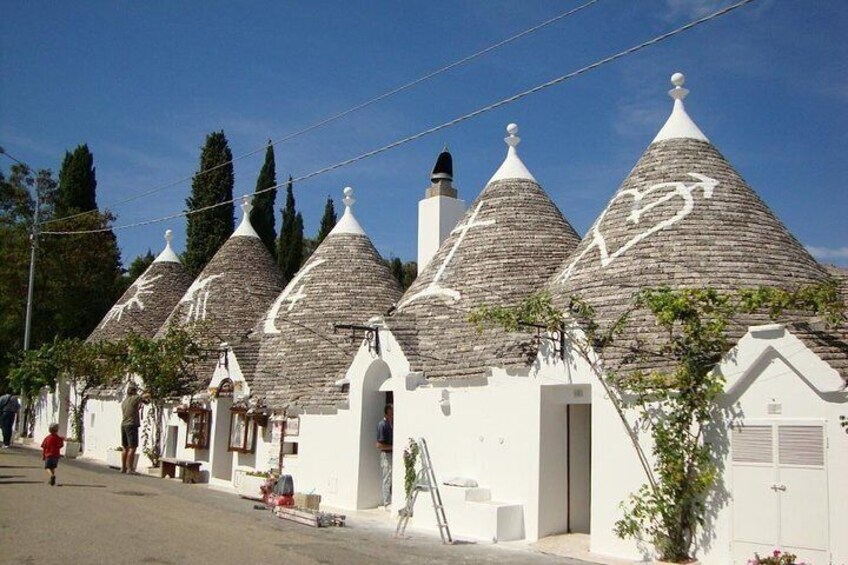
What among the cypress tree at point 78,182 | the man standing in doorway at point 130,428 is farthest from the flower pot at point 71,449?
the cypress tree at point 78,182

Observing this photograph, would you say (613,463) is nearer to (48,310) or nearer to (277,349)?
(277,349)

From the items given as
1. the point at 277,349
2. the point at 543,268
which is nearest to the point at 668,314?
the point at 543,268

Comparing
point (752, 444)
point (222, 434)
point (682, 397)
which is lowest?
point (222, 434)

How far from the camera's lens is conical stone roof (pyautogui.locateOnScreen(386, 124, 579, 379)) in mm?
14805

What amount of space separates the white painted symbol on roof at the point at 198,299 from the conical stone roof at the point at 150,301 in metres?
3.79

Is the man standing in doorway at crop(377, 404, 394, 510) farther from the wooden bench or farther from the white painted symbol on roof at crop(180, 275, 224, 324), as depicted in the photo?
the white painted symbol on roof at crop(180, 275, 224, 324)

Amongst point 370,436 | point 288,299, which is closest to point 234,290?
point 288,299

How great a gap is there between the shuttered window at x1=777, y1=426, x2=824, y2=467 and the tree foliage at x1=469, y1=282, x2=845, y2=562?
825 mm

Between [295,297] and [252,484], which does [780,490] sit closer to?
[252,484]

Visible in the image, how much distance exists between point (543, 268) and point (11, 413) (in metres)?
17.0

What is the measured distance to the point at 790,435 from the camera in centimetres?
959

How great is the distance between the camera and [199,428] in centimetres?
2106

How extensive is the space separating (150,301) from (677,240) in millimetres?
22870

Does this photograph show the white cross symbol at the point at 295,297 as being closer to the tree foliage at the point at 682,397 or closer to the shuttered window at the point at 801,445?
the tree foliage at the point at 682,397
